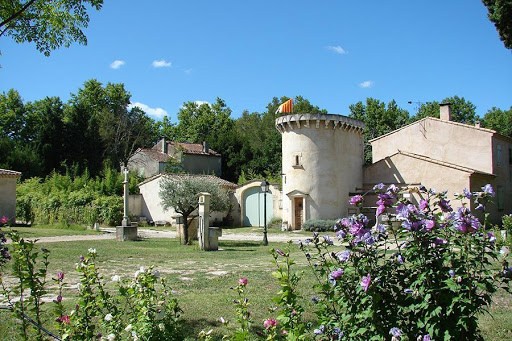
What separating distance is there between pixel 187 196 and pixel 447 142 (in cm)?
1862

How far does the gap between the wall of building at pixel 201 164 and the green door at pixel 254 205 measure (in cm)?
1064

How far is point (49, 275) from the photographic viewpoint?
33.4ft

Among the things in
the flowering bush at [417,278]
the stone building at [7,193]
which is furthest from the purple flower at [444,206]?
the stone building at [7,193]

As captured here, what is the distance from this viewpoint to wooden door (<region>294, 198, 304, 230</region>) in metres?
28.3

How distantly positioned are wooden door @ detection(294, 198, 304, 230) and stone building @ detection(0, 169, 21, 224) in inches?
738

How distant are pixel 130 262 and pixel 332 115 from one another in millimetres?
18672

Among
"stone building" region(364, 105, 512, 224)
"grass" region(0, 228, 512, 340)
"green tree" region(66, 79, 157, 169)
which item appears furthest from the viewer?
"green tree" region(66, 79, 157, 169)

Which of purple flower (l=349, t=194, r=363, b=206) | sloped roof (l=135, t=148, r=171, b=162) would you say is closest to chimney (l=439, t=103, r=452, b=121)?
sloped roof (l=135, t=148, r=171, b=162)

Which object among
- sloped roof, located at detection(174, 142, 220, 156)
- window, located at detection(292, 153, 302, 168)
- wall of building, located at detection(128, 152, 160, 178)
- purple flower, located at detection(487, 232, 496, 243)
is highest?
sloped roof, located at detection(174, 142, 220, 156)

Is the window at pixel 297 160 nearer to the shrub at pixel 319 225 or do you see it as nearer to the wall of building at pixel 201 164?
the shrub at pixel 319 225

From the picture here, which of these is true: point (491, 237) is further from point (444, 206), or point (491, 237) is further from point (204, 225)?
point (204, 225)

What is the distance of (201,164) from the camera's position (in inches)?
1741

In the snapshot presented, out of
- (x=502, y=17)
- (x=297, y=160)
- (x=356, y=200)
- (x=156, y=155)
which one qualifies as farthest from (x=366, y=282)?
(x=156, y=155)

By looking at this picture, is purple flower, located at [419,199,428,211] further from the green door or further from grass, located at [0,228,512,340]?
the green door
